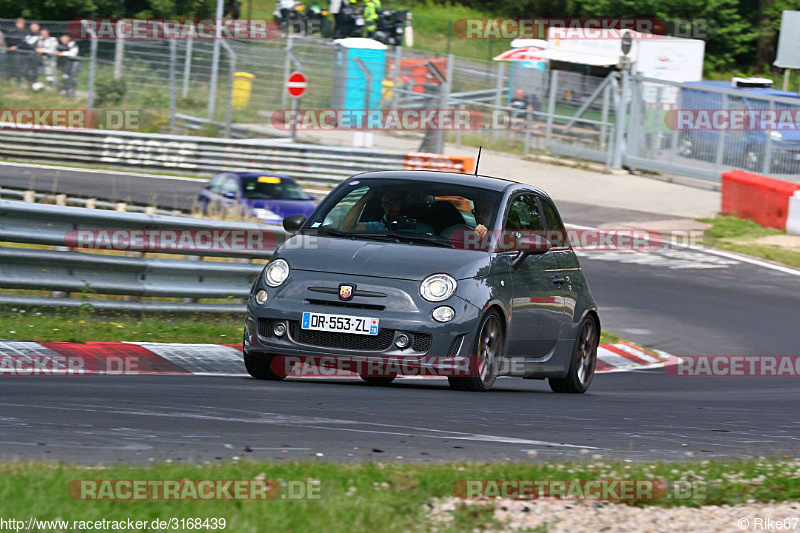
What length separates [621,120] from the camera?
33.0 m

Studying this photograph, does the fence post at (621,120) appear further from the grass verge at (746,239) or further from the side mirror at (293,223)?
the side mirror at (293,223)

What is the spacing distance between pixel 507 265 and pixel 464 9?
177 ft

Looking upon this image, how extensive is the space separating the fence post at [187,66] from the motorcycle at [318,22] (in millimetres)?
16291

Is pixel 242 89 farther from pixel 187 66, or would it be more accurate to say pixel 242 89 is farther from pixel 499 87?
pixel 499 87

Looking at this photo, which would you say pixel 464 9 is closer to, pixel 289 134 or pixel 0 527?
pixel 289 134

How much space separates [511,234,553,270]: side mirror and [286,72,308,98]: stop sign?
22.9 m

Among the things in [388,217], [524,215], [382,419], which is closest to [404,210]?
[388,217]

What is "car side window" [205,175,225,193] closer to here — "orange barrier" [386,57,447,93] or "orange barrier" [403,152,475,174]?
"orange barrier" [403,152,475,174]

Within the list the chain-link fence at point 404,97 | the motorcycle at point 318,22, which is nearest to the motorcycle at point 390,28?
the motorcycle at point 318,22

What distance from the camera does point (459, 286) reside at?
8.05 m

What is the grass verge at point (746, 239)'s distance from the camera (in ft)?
69.8

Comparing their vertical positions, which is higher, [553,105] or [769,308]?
[553,105]

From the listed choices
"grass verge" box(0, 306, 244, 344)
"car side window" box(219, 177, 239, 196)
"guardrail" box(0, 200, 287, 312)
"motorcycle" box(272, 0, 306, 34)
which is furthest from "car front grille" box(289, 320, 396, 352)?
"motorcycle" box(272, 0, 306, 34)

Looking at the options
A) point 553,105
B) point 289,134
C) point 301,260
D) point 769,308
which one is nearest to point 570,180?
point 553,105
